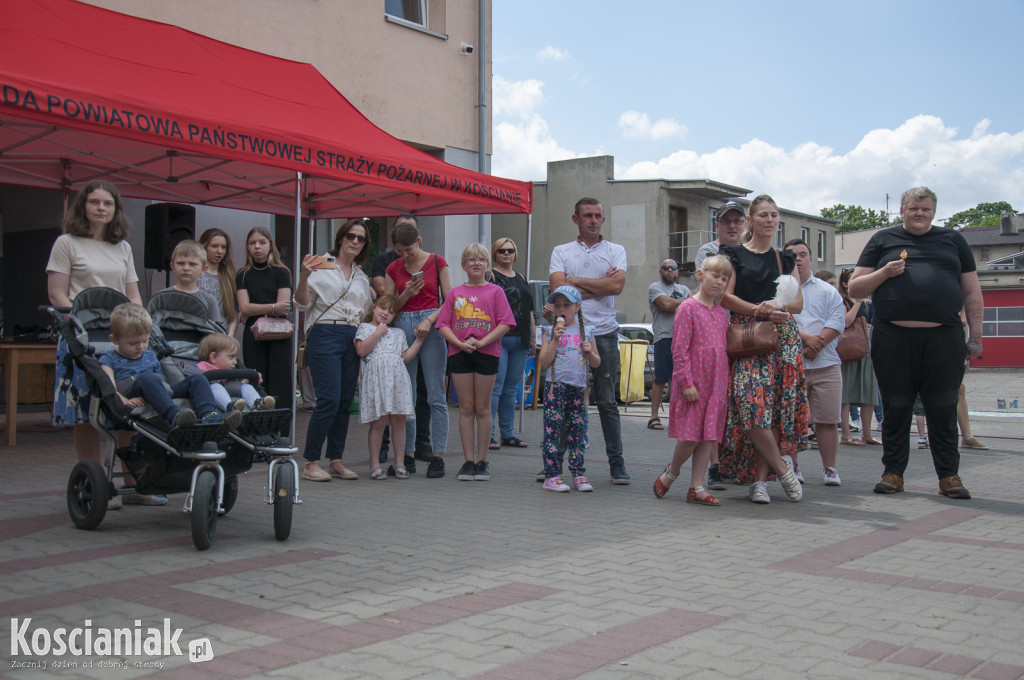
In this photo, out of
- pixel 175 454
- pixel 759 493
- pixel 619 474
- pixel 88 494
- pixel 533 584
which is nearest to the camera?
pixel 533 584

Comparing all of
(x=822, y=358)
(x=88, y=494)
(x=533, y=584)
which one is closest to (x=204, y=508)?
(x=88, y=494)

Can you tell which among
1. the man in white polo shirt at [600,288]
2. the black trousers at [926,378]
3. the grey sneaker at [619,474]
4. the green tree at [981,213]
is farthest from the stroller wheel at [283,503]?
the green tree at [981,213]

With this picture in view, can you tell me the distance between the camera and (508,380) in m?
10.0

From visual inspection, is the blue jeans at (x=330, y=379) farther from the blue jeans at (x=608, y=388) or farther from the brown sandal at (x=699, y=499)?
the brown sandal at (x=699, y=499)

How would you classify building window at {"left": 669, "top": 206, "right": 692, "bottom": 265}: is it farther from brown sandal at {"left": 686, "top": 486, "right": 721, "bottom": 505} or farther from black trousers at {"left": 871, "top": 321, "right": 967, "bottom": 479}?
brown sandal at {"left": 686, "top": 486, "right": 721, "bottom": 505}

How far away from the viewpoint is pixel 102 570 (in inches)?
174

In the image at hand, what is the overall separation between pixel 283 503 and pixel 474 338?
2.61 metres

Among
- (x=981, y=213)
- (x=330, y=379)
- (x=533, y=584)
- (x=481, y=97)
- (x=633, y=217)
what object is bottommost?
(x=533, y=584)

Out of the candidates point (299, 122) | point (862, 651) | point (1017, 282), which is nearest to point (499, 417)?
point (299, 122)

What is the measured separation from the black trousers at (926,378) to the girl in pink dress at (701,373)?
1.41m

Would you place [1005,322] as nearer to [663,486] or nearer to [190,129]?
[663,486]

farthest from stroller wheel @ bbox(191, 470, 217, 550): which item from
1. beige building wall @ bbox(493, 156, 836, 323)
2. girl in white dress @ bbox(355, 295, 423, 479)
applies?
beige building wall @ bbox(493, 156, 836, 323)

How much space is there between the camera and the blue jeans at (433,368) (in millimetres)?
7785

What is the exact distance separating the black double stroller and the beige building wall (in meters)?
40.1
